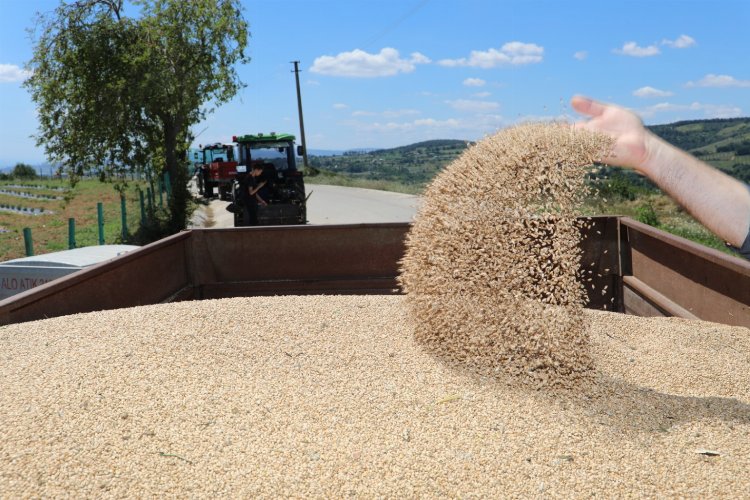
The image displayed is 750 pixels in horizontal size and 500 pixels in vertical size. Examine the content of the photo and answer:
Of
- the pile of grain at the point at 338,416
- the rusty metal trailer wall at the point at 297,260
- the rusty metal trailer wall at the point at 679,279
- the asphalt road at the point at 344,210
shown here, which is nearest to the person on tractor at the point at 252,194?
the asphalt road at the point at 344,210

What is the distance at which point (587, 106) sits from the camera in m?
2.71

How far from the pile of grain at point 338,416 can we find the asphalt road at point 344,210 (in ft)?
33.9

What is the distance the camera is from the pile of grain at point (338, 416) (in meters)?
3.01

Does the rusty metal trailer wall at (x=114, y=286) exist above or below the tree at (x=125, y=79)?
below

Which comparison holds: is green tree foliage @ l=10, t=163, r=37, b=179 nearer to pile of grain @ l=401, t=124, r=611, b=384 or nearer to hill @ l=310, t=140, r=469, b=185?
hill @ l=310, t=140, r=469, b=185

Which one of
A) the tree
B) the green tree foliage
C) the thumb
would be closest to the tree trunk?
the tree

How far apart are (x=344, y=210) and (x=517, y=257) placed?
666 inches

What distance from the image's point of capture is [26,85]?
1833cm

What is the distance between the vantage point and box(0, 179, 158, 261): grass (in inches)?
599

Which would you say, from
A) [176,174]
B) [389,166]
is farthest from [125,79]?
[389,166]

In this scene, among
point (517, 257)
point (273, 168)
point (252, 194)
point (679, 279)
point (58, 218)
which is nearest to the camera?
point (517, 257)

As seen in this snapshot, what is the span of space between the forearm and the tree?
15.3 m

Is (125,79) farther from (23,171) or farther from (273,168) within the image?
(23,171)

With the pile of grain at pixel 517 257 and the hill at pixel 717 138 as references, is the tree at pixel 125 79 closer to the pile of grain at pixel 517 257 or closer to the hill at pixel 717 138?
the pile of grain at pixel 517 257
